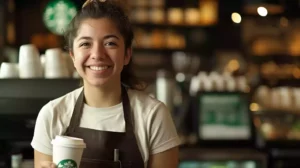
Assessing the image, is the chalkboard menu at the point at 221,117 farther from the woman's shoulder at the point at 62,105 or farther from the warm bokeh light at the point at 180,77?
the warm bokeh light at the point at 180,77

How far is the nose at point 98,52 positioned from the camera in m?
1.52

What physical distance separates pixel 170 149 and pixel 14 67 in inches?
47.4

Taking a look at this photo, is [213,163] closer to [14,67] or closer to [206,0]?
[14,67]

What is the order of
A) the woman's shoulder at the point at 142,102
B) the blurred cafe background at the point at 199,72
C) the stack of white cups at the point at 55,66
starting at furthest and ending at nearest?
the stack of white cups at the point at 55,66, the blurred cafe background at the point at 199,72, the woman's shoulder at the point at 142,102

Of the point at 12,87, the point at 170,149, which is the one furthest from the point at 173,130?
the point at 12,87

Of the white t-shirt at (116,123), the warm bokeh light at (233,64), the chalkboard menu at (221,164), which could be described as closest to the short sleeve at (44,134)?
the white t-shirt at (116,123)

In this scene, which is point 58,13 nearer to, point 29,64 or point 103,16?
point 29,64

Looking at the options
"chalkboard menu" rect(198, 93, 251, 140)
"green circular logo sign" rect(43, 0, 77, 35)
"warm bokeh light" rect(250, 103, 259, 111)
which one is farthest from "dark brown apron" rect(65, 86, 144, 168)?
"green circular logo sign" rect(43, 0, 77, 35)

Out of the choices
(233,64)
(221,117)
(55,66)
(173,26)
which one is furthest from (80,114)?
(233,64)

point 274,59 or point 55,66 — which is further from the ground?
point 274,59

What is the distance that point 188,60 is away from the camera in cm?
702

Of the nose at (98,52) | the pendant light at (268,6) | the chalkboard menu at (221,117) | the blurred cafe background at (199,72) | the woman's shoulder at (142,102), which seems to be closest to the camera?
the nose at (98,52)

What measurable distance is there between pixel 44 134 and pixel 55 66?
3.12ft

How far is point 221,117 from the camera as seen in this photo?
3.71 metres
